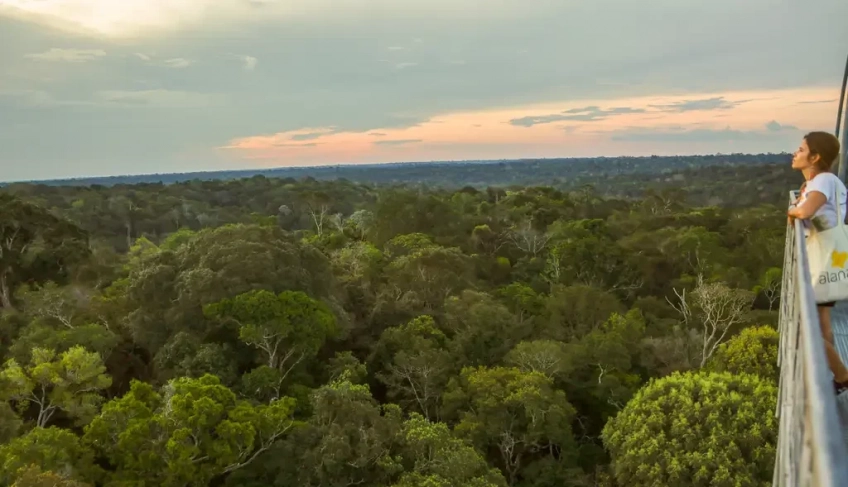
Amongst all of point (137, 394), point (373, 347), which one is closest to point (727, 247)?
point (373, 347)

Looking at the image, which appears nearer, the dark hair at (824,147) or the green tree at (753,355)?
the dark hair at (824,147)

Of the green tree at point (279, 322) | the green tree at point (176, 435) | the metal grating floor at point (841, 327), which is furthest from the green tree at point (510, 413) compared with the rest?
the metal grating floor at point (841, 327)

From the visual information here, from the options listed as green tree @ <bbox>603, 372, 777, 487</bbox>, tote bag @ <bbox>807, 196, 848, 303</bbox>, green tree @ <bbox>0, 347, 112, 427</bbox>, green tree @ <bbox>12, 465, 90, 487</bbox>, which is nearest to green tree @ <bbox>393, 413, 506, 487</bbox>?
green tree @ <bbox>603, 372, 777, 487</bbox>

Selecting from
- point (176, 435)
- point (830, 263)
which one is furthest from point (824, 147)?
point (176, 435)

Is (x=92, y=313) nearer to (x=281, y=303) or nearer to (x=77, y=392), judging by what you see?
(x=77, y=392)

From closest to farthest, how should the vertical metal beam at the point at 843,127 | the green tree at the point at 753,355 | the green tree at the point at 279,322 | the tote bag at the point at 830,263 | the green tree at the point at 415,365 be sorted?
the tote bag at the point at 830,263 → the vertical metal beam at the point at 843,127 → the green tree at the point at 753,355 → the green tree at the point at 279,322 → the green tree at the point at 415,365

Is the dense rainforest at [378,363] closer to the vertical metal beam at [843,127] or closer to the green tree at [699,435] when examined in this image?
the green tree at [699,435]
